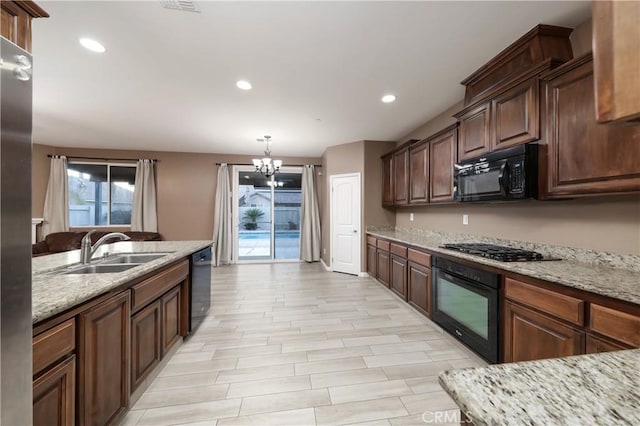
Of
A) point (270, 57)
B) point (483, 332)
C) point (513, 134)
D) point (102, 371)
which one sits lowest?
point (483, 332)

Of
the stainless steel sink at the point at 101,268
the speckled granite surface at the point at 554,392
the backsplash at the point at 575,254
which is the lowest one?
the stainless steel sink at the point at 101,268

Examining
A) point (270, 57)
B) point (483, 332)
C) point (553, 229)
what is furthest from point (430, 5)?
point (483, 332)

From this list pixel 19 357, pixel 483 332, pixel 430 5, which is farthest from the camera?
pixel 483 332

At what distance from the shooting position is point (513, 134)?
6.94 ft

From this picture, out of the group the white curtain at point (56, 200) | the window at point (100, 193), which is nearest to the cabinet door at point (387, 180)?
the window at point (100, 193)

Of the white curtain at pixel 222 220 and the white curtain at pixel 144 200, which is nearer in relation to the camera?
the white curtain at pixel 144 200

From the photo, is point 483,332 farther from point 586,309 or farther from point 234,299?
point 234,299

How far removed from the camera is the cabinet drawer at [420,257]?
2.90 meters

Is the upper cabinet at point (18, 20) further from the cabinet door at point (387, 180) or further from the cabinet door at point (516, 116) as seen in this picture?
the cabinet door at point (387, 180)

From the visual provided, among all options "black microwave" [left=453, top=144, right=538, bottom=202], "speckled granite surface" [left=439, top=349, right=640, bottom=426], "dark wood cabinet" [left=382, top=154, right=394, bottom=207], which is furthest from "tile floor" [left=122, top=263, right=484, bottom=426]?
"dark wood cabinet" [left=382, top=154, right=394, bottom=207]

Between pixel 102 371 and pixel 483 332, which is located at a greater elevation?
pixel 102 371

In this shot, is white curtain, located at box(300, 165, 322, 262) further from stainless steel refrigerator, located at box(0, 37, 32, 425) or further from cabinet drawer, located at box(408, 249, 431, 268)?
stainless steel refrigerator, located at box(0, 37, 32, 425)

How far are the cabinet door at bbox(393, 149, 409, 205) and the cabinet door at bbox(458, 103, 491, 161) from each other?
132 cm

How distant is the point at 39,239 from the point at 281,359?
643cm
